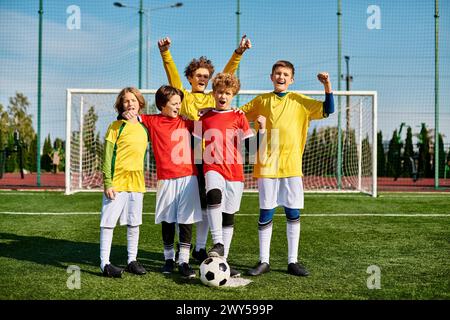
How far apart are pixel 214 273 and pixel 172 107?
140 cm

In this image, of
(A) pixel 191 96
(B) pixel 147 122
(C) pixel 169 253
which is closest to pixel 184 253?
(C) pixel 169 253

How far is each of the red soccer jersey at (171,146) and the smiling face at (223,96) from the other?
305 mm

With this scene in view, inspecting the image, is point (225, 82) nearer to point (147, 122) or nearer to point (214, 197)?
point (147, 122)

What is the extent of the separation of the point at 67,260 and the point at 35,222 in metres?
2.60

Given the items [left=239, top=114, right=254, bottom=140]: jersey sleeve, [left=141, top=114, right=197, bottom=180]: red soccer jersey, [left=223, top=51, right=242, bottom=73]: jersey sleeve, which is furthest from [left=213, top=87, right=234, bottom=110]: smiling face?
[left=223, top=51, right=242, bottom=73]: jersey sleeve

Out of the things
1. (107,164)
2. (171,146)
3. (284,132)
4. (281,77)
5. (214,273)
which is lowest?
(214,273)

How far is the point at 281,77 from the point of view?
408 centimetres

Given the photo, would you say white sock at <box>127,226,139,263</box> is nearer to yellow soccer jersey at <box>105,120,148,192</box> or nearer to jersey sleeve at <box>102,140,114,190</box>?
yellow soccer jersey at <box>105,120,148,192</box>

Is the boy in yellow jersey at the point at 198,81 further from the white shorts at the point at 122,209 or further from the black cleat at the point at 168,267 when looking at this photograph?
the white shorts at the point at 122,209

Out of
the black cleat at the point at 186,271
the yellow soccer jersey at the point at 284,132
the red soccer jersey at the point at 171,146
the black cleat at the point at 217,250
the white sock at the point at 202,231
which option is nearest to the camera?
the black cleat at the point at 217,250

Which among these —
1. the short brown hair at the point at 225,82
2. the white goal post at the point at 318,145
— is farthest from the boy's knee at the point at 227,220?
the white goal post at the point at 318,145

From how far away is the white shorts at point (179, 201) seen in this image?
3900mm

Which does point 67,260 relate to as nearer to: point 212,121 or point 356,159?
point 212,121
